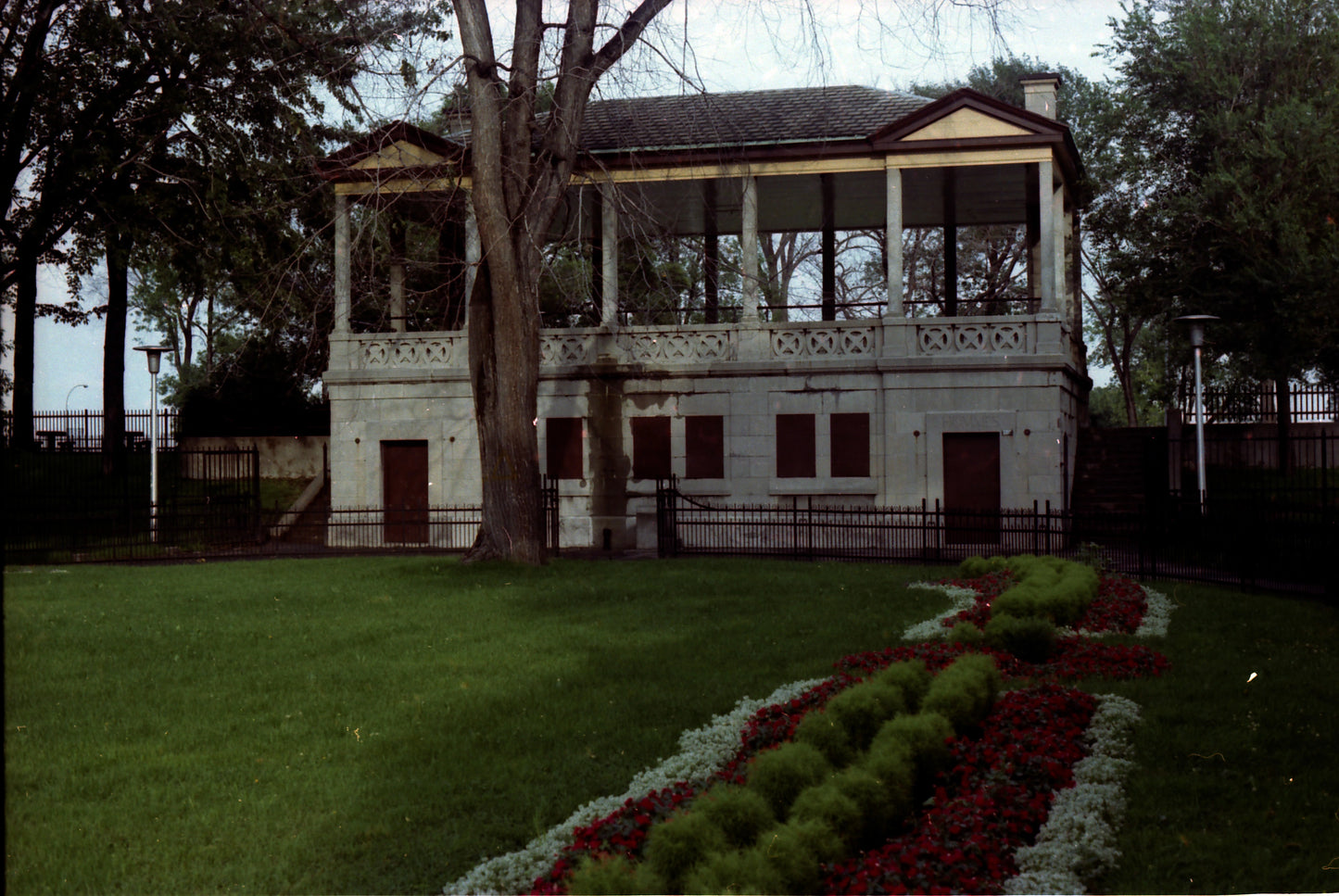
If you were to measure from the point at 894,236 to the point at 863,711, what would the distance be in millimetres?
21675

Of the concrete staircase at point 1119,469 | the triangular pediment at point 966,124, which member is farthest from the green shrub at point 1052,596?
the triangular pediment at point 966,124

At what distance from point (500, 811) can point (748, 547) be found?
17.0 meters

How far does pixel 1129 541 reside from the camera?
1969cm

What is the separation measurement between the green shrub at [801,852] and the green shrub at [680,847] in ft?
A: 0.76

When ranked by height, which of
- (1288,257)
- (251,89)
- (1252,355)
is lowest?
(1252,355)

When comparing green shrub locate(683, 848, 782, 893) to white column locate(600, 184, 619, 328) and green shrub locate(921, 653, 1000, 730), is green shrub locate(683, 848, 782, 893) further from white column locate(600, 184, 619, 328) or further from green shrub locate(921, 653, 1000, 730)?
white column locate(600, 184, 619, 328)

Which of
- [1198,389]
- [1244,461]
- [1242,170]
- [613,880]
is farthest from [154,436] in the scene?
[1244,461]

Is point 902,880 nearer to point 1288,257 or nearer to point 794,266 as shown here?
point 1288,257

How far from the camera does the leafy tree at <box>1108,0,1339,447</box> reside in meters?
27.6

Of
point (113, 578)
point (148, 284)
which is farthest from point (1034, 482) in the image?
point (148, 284)

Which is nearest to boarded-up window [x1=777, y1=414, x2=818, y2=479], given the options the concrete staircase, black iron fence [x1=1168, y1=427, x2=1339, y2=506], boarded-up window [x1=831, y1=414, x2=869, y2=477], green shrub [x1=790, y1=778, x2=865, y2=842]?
boarded-up window [x1=831, y1=414, x2=869, y2=477]

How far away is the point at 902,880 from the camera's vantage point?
5438 millimetres

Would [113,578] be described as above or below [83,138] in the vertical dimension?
below

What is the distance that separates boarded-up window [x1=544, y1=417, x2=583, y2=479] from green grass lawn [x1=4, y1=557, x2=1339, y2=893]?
12546mm
